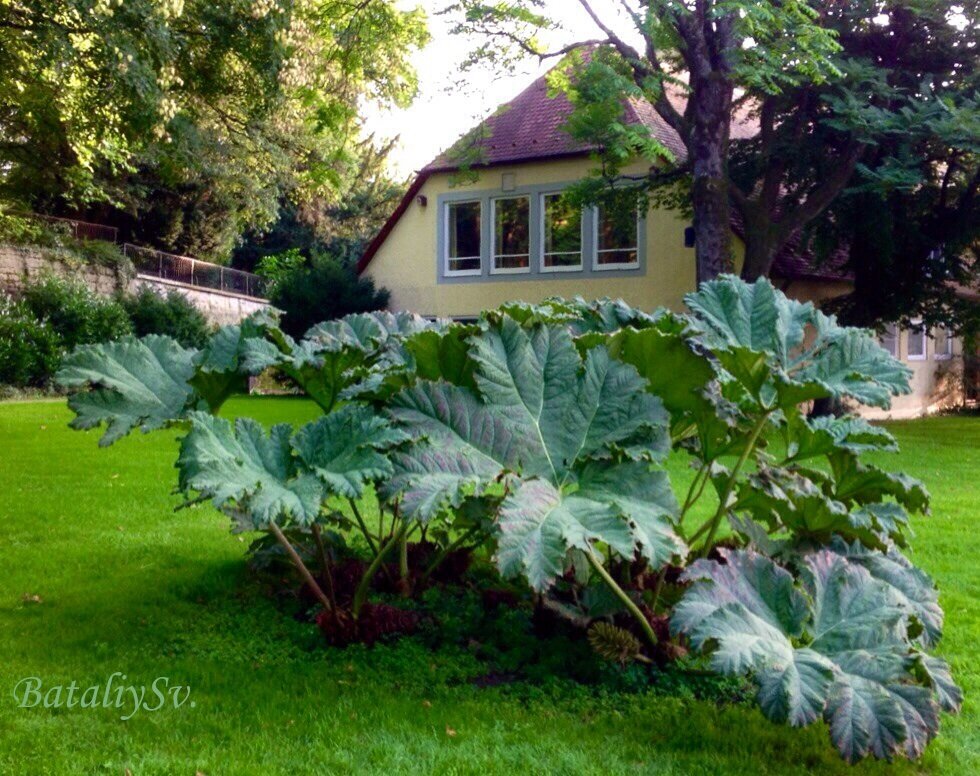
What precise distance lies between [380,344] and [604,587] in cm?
132

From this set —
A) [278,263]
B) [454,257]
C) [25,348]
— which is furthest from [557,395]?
[278,263]

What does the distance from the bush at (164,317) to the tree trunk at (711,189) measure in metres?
14.0

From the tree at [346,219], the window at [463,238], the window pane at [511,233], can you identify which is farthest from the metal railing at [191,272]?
the window pane at [511,233]

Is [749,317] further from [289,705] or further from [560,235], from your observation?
[560,235]

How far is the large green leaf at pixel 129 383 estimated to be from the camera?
3.84m

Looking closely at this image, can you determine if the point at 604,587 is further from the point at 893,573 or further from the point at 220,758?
the point at 220,758

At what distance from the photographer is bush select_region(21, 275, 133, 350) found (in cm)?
2158

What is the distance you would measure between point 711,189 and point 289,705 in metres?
12.5

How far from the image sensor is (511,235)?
2281 centimetres

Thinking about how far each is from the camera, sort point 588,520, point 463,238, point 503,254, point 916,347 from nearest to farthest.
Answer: point 588,520, point 503,254, point 463,238, point 916,347

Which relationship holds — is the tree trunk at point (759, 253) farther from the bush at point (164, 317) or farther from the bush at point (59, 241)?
the bush at point (59, 241)

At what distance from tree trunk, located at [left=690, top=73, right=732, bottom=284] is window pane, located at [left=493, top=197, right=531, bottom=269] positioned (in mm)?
7928

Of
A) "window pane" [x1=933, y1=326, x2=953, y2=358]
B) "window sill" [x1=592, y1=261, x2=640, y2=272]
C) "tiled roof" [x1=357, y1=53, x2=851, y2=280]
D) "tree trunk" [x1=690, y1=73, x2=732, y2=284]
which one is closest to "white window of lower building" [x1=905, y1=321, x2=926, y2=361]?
"window pane" [x1=933, y1=326, x2=953, y2=358]

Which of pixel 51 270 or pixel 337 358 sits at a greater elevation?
pixel 51 270
